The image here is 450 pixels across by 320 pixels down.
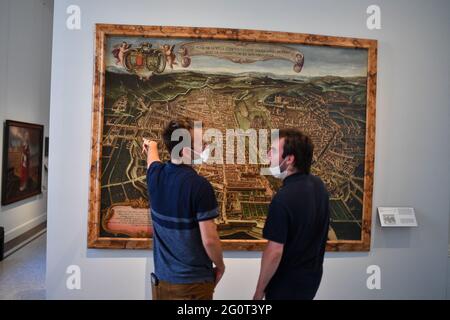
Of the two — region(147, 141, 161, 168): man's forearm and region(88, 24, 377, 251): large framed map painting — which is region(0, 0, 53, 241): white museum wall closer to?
region(88, 24, 377, 251): large framed map painting

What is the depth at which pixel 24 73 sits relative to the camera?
14.4 feet

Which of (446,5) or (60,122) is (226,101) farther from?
(446,5)

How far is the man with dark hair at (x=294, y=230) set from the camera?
4.33ft

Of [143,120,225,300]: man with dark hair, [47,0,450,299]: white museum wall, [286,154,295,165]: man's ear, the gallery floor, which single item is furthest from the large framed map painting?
the gallery floor

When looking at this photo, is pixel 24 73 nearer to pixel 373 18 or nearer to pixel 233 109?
pixel 233 109

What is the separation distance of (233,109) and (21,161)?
12.9 feet

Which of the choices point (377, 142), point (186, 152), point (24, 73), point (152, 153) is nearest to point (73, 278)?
point (152, 153)

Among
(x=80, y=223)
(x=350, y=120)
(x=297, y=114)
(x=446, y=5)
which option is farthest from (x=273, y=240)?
(x=446, y=5)

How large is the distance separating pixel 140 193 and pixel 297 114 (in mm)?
1297

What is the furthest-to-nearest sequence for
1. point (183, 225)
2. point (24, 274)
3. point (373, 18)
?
point (24, 274)
point (373, 18)
point (183, 225)

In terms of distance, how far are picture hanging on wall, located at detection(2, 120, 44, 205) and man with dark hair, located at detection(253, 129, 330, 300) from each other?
13.7 feet

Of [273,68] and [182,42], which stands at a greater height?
[182,42]

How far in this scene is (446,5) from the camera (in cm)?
223

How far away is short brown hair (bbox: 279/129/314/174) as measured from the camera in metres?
1.38
